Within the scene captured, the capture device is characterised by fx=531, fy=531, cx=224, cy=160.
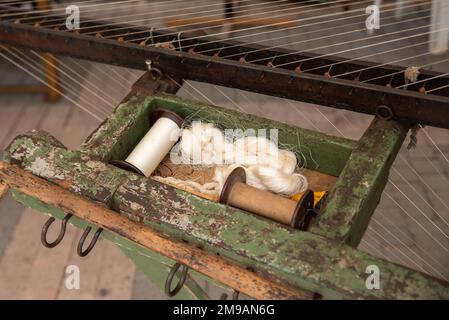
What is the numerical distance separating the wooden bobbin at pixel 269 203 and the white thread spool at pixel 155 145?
242 mm

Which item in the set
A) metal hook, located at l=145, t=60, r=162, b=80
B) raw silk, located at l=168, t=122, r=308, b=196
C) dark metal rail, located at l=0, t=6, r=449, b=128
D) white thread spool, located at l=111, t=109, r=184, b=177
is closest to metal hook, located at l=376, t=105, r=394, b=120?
dark metal rail, located at l=0, t=6, r=449, b=128

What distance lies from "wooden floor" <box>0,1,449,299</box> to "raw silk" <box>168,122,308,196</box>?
1.96 ft

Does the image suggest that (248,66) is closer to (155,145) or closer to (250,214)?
(155,145)

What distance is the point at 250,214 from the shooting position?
1.06m

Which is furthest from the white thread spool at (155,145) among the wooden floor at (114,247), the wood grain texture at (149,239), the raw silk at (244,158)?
the wooden floor at (114,247)

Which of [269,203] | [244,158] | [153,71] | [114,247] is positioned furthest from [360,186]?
[114,247]

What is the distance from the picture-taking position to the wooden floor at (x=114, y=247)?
2.40 m

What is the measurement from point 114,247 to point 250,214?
5.59ft

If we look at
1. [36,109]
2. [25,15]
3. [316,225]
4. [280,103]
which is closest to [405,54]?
[280,103]

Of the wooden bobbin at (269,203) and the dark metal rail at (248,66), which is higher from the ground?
the dark metal rail at (248,66)

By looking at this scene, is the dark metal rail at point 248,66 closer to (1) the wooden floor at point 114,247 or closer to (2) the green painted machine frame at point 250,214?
(2) the green painted machine frame at point 250,214

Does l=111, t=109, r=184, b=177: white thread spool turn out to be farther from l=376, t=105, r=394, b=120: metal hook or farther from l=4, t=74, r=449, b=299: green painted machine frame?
l=376, t=105, r=394, b=120: metal hook

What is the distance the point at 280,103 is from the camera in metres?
3.55
